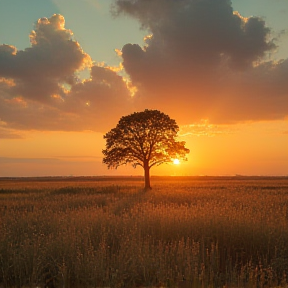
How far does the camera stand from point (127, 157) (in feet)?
132

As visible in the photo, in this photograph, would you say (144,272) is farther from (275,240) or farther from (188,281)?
(275,240)

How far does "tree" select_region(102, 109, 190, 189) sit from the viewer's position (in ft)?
125

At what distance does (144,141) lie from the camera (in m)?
38.8

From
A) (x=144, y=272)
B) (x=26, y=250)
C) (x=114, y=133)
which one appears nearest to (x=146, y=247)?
(x=144, y=272)

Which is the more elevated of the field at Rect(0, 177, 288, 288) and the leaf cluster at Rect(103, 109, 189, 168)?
the leaf cluster at Rect(103, 109, 189, 168)

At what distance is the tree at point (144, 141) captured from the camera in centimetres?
3825

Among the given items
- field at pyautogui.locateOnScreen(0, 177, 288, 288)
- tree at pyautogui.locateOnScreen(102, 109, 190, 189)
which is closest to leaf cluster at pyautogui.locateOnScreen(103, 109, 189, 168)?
tree at pyautogui.locateOnScreen(102, 109, 190, 189)

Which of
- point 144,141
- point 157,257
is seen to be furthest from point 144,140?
point 157,257

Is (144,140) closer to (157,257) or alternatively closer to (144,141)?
(144,141)

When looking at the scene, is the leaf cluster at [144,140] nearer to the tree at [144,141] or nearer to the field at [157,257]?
the tree at [144,141]

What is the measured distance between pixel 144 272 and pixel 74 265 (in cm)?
189

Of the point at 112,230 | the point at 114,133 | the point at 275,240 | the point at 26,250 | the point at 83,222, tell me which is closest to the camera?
the point at 26,250

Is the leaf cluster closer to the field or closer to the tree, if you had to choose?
the tree

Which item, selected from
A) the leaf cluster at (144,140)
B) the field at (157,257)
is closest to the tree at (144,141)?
the leaf cluster at (144,140)
